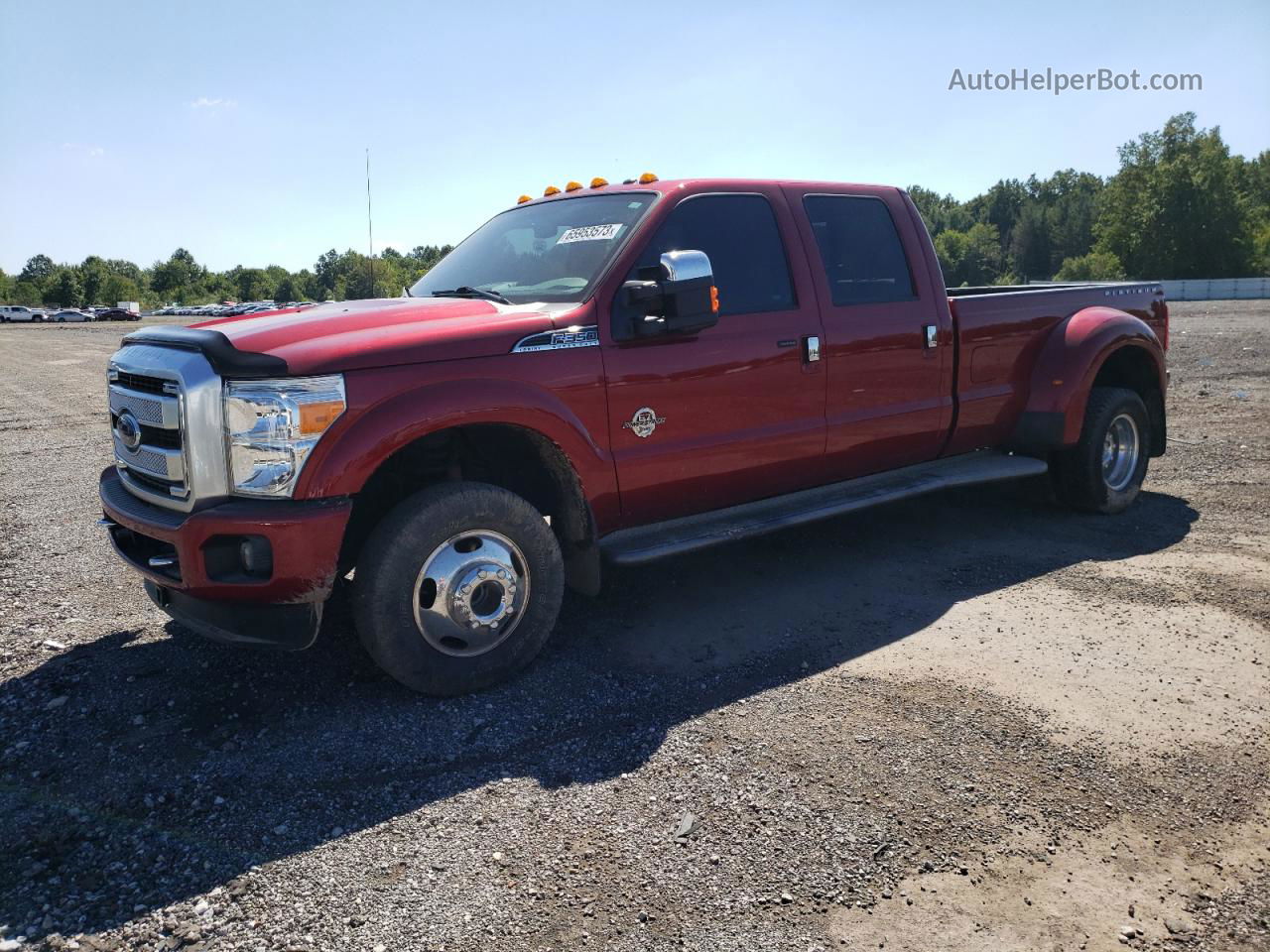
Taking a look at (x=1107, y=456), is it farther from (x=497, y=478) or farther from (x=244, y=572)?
(x=244, y=572)

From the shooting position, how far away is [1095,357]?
18.7ft

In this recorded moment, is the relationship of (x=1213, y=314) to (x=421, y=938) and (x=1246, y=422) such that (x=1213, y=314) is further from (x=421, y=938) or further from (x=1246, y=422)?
A: (x=421, y=938)

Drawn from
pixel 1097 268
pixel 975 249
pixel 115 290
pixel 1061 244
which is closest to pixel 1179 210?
pixel 1097 268

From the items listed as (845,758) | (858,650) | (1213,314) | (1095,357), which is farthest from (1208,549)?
(1213,314)

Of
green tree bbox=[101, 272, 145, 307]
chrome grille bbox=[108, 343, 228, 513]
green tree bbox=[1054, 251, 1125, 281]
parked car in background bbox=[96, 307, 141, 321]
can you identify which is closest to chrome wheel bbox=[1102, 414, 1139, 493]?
chrome grille bbox=[108, 343, 228, 513]

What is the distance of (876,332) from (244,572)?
3.29 m

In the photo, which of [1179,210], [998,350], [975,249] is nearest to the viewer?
[998,350]

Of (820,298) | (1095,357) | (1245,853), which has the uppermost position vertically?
(820,298)

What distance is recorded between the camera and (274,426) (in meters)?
3.19

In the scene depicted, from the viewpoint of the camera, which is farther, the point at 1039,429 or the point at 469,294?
the point at 1039,429

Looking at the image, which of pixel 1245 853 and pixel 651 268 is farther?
pixel 651 268

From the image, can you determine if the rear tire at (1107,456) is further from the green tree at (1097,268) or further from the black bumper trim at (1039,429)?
the green tree at (1097,268)

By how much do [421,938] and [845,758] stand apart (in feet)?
4.84

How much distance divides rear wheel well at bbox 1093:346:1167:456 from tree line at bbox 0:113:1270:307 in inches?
53.0
